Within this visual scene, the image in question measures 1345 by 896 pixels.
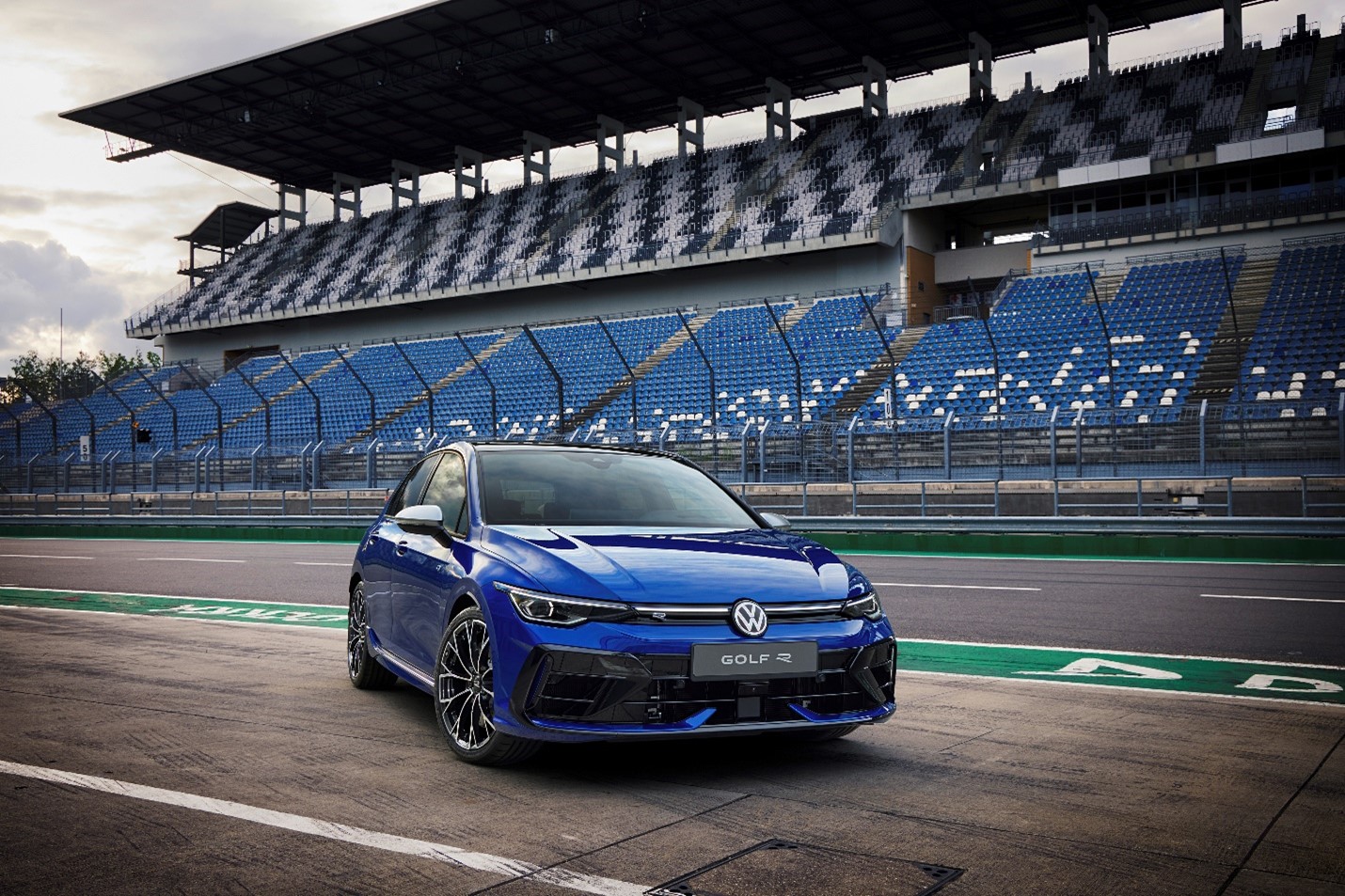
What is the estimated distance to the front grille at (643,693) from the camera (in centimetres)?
453

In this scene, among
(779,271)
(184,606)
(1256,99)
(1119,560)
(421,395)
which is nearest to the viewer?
(184,606)

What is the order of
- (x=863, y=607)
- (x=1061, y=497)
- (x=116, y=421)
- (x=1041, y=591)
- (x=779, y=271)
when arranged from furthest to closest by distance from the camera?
1. (x=116, y=421)
2. (x=779, y=271)
3. (x=1061, y=497)
4. (x=1041, y=591)
5. (x=863, y=607)

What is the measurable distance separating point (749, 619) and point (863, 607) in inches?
25.8

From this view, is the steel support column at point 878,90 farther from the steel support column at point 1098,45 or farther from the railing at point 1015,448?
the railing at point 1015,448

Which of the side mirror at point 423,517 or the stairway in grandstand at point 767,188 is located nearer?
the side mirror at point 423,517

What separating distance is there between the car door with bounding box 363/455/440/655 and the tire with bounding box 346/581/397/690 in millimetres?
160

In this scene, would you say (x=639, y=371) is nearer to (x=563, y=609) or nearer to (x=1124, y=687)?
(x=1124, y=687)

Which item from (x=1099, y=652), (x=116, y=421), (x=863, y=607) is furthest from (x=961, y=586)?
(x=116, y=421)

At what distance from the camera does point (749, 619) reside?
469cm

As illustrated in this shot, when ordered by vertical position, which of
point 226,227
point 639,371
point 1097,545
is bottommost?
point 1097,545

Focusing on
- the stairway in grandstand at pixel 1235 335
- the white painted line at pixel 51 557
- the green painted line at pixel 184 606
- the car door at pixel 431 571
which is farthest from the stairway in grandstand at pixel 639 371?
the car door at pixel 431 571

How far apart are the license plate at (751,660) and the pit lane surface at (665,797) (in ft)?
1.55

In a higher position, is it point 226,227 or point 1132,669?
point 226,227

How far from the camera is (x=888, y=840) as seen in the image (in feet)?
13.1
